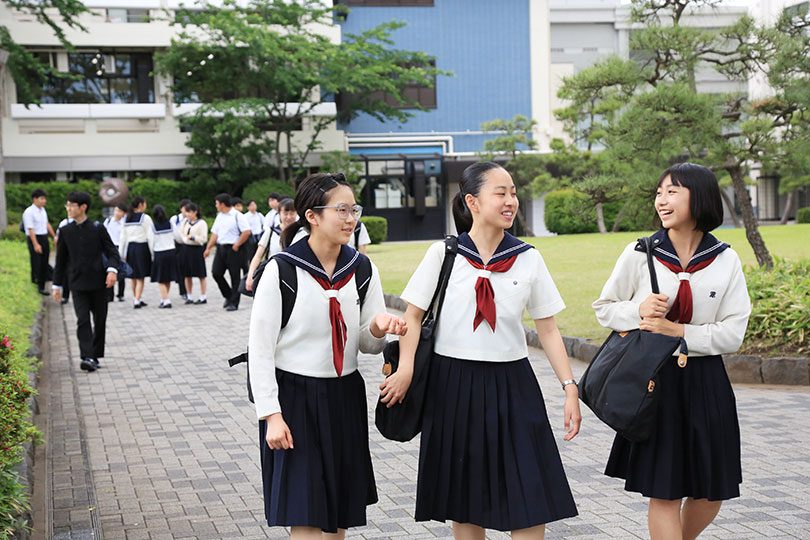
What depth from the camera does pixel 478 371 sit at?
13.4 ft

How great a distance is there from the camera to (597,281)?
54.4ft

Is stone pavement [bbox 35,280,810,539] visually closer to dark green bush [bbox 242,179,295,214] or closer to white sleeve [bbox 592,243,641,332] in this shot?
white sleeve [bbox 592,243,641,332]

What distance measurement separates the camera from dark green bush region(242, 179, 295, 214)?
35.5m

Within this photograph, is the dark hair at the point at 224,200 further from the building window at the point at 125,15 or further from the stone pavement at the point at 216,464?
the building window at the point at 125,15

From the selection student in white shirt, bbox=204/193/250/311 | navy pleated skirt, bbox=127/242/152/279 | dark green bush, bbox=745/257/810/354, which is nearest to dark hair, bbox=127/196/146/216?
navy pleated skirt, bbox=127/242/152/279

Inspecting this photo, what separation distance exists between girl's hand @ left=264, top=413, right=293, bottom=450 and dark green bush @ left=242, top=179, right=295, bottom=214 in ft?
104

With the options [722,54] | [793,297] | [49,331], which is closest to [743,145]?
[722,54]

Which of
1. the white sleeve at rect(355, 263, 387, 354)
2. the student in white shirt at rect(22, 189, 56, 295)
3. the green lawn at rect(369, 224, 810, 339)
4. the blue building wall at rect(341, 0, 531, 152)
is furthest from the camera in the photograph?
the blue building wall at rect(341, 0, 531, 152)

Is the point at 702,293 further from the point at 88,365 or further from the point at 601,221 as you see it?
the point at 601,221

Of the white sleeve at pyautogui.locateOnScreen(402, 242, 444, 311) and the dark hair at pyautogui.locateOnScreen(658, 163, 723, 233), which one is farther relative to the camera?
the dark hair at pyautogui.locateOnScreen(658, 163, 723, 233)

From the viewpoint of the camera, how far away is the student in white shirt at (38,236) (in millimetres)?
18891

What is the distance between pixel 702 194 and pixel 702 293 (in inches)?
15.4

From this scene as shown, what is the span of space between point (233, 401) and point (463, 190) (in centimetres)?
550

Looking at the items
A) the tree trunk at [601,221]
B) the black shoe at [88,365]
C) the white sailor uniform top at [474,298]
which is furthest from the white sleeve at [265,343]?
the tree trunk at [601,221]
